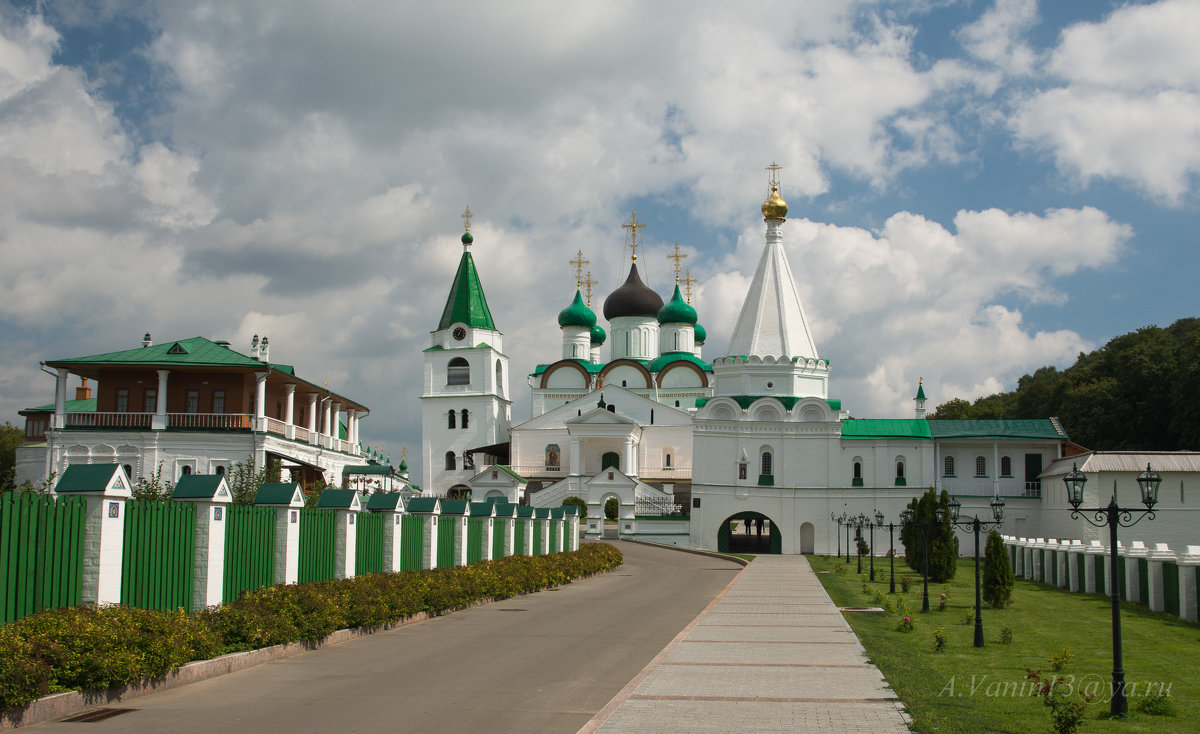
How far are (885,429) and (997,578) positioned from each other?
23.7 meters

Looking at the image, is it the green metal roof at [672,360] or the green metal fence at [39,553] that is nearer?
the green metal fence at [39,553]

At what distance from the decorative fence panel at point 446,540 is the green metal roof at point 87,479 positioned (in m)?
10.2

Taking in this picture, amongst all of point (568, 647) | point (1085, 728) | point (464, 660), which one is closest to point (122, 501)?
point (464, 660)

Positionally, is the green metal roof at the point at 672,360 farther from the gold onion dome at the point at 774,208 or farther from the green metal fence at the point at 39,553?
the green metal fence at the point at 39,553

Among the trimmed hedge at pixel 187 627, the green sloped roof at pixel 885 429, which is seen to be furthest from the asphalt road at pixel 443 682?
the green sloped roof at pixel 885 429

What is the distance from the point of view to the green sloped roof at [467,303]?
60219mm

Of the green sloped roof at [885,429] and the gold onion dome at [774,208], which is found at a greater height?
the gold onion dome at [774,208]

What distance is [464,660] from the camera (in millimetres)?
12562

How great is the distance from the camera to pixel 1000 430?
137 feet

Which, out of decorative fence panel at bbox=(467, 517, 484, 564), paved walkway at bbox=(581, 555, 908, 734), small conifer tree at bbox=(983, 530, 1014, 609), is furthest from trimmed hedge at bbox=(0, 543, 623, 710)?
small conifer tree at bbox=(983, 530, 1014, 609)

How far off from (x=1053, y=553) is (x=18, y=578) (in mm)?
24252

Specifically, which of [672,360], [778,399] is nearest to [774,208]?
[778,399]

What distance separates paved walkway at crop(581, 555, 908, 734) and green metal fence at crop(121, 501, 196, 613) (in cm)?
515

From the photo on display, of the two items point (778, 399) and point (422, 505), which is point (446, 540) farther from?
point (778, 399)
